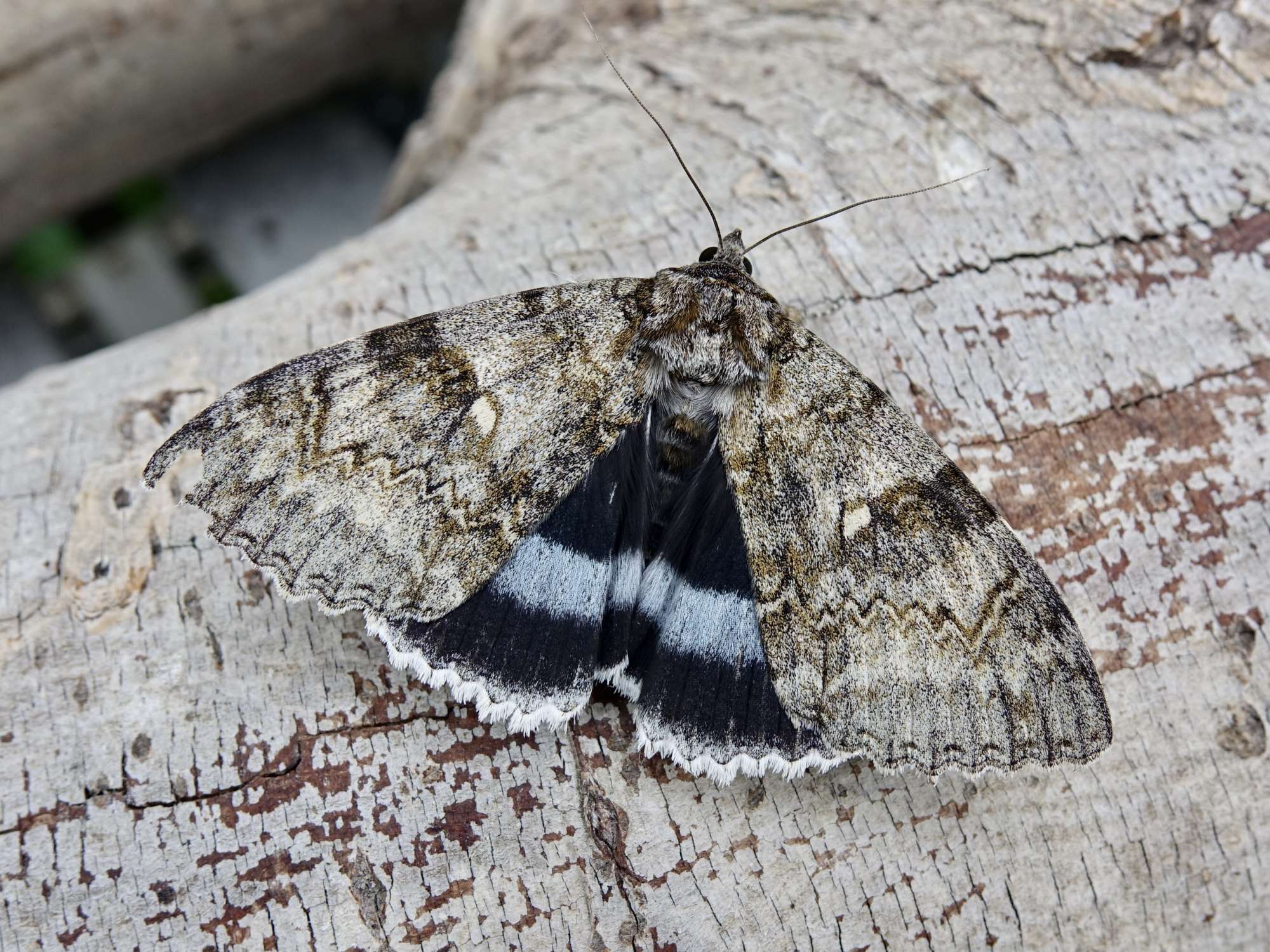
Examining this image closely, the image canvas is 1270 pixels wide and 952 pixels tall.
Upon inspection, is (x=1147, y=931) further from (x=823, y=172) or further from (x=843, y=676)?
(x=823, y=172)

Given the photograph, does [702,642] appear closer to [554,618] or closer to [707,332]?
[554,618]

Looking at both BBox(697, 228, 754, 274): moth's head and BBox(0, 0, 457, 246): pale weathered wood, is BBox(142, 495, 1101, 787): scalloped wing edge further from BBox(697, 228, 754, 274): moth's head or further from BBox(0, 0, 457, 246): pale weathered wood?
BBox(0, 0, 457, 246): pale weathered wood

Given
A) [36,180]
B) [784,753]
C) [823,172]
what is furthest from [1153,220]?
[36,180]

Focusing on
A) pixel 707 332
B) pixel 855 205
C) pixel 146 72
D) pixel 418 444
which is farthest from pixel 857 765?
pixel 146 72

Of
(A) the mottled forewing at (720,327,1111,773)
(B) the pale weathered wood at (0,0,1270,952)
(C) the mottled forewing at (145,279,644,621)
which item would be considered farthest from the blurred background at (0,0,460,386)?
(A) the mottled forewing at (720,327,1111,773)

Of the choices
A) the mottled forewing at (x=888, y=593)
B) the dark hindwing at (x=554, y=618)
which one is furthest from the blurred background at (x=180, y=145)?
the mottled forewing at (x=888, y=593)

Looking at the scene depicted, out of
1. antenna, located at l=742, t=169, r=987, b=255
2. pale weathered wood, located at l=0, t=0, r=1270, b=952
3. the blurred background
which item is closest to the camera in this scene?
pale weathered wood, located at l=0, t=0, r=1270, b=952

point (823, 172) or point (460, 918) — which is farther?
point (823, 172)
